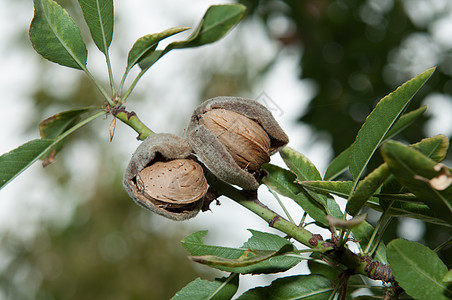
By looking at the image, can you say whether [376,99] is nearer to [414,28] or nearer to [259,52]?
[414,28]

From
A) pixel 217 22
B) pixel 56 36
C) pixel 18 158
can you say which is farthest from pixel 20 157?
pixel 217 22

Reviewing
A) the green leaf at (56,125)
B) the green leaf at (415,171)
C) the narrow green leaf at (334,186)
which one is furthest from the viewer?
the green leaf at (56,125)

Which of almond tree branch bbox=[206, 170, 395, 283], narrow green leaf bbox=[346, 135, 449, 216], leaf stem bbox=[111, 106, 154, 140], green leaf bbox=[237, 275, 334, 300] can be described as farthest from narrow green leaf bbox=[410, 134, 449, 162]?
leaf stem bbox=[111, 106, 154, 140]

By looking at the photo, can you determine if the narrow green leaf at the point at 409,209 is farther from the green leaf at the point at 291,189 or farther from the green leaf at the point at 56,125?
the green leaf at the point at 56,125

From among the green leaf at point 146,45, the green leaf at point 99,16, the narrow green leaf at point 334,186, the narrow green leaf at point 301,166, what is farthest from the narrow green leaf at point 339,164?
the green leaf at point 99,16

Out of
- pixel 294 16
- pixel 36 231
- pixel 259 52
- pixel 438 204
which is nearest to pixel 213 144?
pixel 438 204
